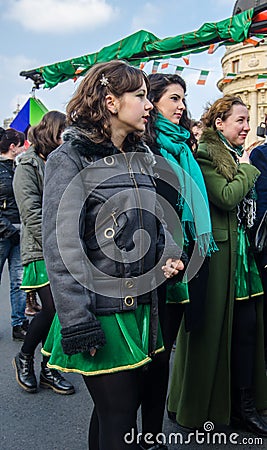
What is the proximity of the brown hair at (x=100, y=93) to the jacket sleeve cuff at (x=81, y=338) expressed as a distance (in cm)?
71

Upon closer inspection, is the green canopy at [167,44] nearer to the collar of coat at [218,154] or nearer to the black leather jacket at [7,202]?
the black leather jacket at [7,202]

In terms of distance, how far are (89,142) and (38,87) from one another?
687 centimetres

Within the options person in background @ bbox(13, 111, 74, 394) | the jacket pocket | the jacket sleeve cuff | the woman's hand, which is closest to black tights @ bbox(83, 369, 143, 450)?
the jacket sleeve cuff

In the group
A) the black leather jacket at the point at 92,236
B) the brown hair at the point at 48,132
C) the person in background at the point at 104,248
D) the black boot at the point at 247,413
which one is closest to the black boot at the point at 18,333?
the brown hair at the point at 48,132

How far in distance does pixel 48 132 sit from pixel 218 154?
1.36m

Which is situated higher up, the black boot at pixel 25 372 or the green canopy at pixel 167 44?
the green canopy at pixel 167 44

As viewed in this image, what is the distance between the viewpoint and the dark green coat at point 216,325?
3.02 metres

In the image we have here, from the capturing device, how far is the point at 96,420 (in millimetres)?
2234

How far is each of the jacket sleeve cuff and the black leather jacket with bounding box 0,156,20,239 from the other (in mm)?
3541

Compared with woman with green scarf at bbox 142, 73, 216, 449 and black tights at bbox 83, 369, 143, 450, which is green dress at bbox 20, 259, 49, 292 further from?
black tights at bbox 83, 369, 143, 450

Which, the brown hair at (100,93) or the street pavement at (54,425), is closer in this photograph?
the brown hair at (100,93)

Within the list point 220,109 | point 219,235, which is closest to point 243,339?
point 219,235

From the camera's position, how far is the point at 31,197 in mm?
4008

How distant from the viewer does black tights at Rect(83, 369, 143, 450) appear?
1951 millimetres
